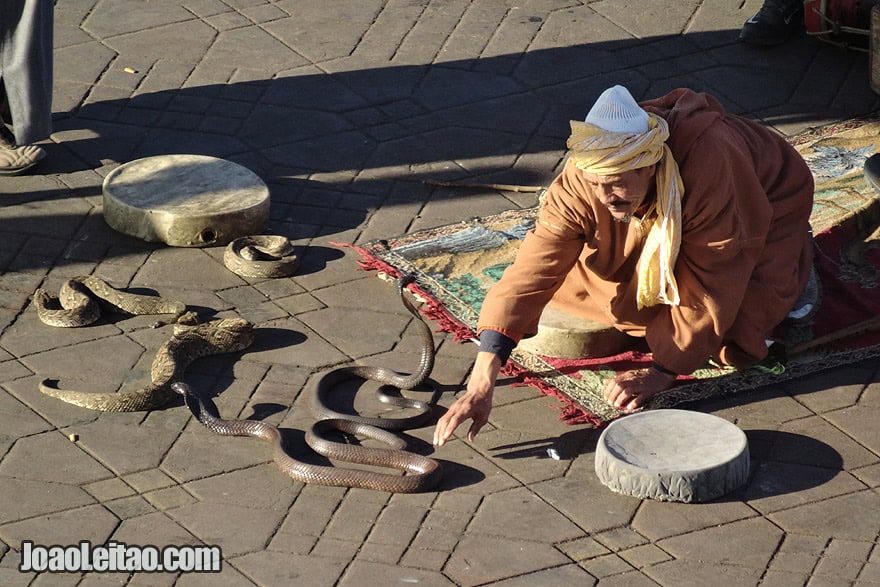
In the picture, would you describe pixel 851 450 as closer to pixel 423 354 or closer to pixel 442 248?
pixel 423 354

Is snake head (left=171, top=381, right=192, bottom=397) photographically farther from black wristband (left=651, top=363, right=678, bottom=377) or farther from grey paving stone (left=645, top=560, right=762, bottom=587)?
grey paving stone (left=645, top=560, right=762, bottom=587)

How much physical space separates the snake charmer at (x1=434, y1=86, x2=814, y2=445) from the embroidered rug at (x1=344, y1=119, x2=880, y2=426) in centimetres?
12

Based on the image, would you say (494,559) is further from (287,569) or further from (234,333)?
(234,333)

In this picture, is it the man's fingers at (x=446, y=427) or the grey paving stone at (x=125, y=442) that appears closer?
the man's fingers at (x=446, y=427)

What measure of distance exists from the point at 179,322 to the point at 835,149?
3570mm

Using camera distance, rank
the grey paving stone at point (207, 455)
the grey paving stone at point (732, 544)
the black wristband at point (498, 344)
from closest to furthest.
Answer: the grey paving stone at point (732, 544) → the grey paving stone at point (207, 455) → the black wristband at point (498, 344)

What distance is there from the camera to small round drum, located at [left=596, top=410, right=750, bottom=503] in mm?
4781

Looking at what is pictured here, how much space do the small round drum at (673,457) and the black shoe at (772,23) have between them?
418 cm

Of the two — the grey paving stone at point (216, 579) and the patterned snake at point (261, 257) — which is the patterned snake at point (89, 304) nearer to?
the patterned snake at point (261, 257)

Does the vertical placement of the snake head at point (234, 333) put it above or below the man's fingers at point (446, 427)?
below

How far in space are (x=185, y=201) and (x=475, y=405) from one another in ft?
7.54

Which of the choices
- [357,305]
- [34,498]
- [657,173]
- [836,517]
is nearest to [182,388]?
[34,498]

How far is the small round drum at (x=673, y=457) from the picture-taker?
15.7ft

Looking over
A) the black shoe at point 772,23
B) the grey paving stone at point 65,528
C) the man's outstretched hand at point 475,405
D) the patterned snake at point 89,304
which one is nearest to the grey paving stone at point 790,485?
the man's outstretched hand at point 475,405
